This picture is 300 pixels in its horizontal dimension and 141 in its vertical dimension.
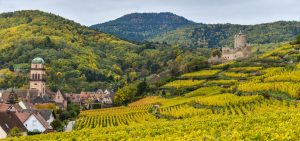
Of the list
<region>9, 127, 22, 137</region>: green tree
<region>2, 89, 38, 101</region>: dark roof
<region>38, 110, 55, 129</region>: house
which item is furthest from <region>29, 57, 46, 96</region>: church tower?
<region>9, 127, 22, 137</region>: green tree

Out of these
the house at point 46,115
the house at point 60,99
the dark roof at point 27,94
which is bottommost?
the house at point 60,99

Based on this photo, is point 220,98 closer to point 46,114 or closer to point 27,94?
point 46,114

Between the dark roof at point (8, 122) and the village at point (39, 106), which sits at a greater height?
the dark roof at point (8, 122)

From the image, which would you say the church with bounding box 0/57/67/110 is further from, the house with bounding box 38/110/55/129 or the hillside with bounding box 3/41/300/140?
the house with bounding box 38/110/55/129

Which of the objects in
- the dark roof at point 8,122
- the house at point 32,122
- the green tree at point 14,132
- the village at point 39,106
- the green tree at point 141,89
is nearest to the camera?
the green tree at point 14,132

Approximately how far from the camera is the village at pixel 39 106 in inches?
2404

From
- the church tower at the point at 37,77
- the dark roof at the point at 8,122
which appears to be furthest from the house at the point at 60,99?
the dark roof at the point at 8,122

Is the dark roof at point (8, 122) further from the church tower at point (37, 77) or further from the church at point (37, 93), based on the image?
the church tower at point (37, 77)

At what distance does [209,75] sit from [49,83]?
62529 millimetres

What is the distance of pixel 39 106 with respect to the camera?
322ft

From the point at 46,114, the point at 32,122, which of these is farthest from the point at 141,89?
the point at 32,122

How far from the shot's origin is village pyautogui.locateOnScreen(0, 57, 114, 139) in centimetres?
6106

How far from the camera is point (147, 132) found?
3566 centimetres

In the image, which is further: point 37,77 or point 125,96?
point 37,77
